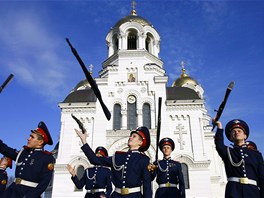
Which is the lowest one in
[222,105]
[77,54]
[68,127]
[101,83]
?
[222,105]

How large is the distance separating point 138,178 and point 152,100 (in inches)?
705

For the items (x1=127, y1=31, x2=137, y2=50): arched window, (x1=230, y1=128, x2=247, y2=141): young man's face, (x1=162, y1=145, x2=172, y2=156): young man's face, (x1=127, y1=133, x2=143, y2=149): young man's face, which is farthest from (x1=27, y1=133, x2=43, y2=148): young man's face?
(x1=127, y1=31, x2=137, y2=50): arched window

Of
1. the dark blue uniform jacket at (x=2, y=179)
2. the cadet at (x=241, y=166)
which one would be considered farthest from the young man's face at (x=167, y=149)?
the dark blue uniform jacket at (x=2, y=179)

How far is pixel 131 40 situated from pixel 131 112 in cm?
821

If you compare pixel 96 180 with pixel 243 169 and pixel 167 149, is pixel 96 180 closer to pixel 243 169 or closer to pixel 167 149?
pixel 167 149

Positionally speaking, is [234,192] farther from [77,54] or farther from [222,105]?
[77,54]

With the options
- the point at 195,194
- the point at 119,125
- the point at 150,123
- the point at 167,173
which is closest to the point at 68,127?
the point at 119,125

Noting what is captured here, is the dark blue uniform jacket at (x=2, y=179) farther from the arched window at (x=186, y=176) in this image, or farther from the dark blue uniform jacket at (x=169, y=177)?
the arched window at (x=186, y=176)

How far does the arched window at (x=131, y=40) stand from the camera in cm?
2644

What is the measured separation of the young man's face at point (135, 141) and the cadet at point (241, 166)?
4.50 ft

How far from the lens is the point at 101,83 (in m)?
23.4

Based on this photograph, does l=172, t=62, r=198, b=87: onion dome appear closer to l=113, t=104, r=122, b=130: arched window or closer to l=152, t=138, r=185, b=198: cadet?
l=113, t=104, r=122, b=130: arched window

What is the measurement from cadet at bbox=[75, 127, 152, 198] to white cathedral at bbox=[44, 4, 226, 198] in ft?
51.1

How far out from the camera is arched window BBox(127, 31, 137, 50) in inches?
1041
